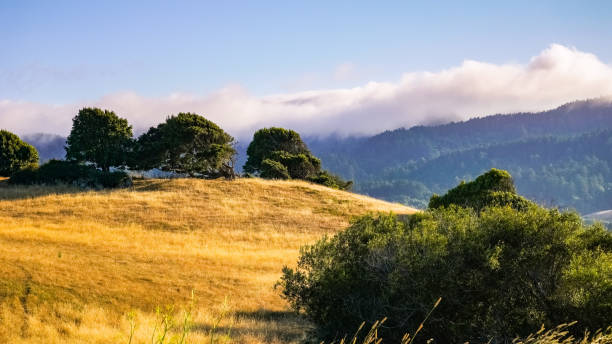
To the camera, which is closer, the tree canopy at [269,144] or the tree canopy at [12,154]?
the tree canopy at [12,154]

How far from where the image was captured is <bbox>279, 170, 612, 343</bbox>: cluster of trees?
38.2 ft

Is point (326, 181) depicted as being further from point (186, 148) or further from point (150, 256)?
point (150, 256)

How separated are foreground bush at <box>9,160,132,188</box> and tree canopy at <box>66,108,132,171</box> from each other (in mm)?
3138

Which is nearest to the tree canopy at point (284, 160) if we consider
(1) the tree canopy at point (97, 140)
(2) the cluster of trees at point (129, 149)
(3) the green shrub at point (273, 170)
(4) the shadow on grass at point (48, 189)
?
(3) the green shrub at point (273, 170)

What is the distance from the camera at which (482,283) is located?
12172mm

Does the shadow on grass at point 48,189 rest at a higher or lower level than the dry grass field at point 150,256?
higher

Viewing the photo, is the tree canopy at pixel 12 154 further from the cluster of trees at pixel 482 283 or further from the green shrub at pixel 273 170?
the cluster of trees at pixel 482 283

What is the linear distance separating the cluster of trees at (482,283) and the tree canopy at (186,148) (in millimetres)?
52973

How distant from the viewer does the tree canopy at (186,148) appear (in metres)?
63.7

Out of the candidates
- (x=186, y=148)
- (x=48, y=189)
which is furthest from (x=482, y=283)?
(x=186, y=148)

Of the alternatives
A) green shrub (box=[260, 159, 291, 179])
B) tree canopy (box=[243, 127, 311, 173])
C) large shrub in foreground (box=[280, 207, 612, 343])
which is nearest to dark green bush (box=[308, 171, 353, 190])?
green shrub (box=[260, 159, 291, 179])

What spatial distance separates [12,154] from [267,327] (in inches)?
2431

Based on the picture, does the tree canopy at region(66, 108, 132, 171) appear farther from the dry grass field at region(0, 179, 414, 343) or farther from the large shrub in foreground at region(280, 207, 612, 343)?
the large shrub in foreground at region(280, 207, 612, 343)

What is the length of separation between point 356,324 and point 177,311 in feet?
26.8
